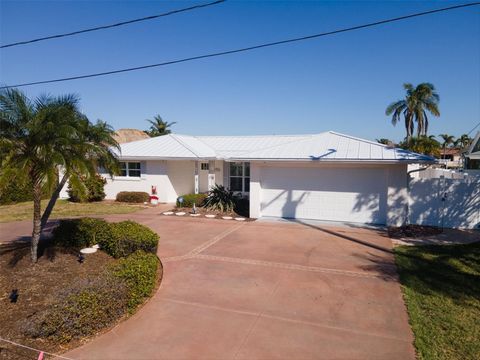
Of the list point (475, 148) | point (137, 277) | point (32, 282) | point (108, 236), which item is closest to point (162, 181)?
point (108, 236)

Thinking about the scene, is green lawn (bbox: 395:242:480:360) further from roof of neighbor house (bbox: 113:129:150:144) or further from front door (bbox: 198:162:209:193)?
roof of neighbor house (bbox: 113:129:150:144)

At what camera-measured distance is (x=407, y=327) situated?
5.55 metres

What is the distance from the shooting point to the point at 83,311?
Answer: 513 cm

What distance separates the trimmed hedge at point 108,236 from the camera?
27.5ft

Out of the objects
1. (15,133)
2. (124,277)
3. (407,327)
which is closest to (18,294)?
(124,277)

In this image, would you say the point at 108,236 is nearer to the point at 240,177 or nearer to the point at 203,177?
the point at 240,177

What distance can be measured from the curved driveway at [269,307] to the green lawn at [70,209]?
25.3ft

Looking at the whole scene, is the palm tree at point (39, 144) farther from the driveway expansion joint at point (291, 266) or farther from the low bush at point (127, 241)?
the driveway expansion joint at point (291, 266)

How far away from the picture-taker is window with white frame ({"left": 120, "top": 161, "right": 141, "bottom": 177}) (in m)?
20.3

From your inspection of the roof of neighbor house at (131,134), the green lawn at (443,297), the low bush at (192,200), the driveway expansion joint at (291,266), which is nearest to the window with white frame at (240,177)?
the low bush at (192,200)

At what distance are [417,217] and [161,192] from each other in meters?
13.5

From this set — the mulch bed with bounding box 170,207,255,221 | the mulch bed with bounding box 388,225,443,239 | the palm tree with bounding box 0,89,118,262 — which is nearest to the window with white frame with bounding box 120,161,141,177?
the mulch bed with bounding box 170,207,255,221

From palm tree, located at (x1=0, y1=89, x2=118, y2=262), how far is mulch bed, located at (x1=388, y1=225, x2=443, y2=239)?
1033 cm

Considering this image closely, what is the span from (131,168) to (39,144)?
43.4 ft
